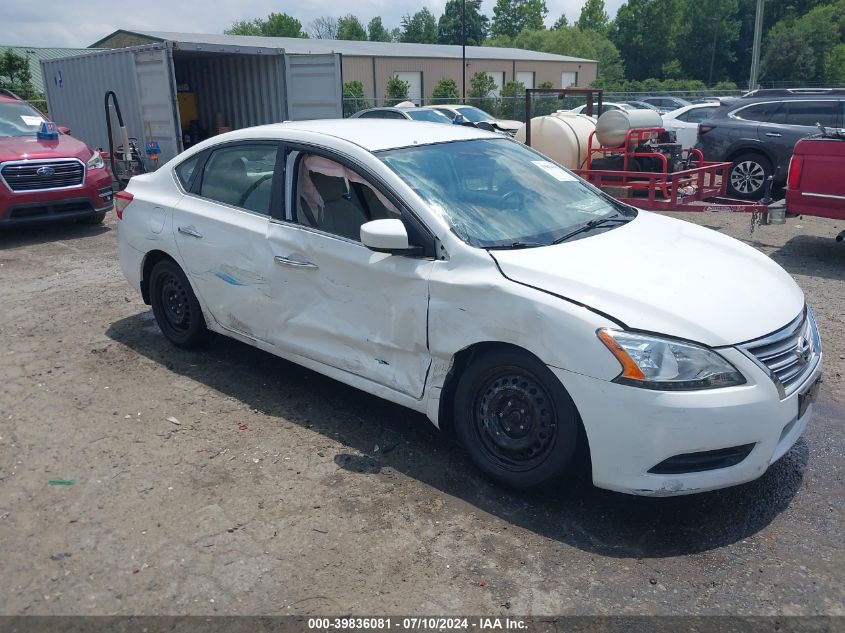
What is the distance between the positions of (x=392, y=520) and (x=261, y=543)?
60 cm

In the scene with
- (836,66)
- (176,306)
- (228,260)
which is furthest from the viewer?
(836,66)

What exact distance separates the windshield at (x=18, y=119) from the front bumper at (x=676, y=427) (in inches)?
401

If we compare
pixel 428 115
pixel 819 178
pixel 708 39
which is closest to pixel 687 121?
pixel 428 115

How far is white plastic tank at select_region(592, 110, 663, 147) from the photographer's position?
9633mm

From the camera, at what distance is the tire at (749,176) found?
11.5 meters

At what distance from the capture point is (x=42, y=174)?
9.81 meters

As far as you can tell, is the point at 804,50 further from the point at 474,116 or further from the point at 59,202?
the point at 59,202

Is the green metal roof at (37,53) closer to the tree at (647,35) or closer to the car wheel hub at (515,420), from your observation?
the car wheel hub at (515,420)

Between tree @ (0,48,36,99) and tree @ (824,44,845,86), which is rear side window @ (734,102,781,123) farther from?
tree @ (824,44,845,86)

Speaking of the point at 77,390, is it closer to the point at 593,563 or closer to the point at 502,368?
the point at 502,368

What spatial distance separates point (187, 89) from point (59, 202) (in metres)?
7.48

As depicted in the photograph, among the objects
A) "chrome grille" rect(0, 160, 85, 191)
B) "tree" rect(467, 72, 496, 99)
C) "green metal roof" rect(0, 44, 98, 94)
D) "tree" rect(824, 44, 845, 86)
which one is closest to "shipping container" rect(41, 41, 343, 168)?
"chrome grille" rect(0, 160, 85, 191)

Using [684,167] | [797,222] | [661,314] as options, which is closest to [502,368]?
[661,314]

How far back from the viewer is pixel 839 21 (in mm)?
60750
